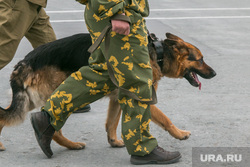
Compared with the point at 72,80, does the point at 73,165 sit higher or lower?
lower

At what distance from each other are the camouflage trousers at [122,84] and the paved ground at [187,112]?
0.36 metres

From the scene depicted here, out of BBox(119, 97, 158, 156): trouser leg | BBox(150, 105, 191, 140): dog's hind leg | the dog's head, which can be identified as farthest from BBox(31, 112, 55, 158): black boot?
the dog's head

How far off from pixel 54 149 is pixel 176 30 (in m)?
6.13

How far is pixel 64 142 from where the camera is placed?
4676 millimetres

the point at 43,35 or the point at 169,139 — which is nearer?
the point at 169,139

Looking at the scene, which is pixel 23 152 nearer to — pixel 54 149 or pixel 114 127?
pixel 54 149

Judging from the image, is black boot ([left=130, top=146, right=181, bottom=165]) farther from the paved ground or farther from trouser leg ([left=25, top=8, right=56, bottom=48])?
trouser leg ([left=25, top=8, right=56, bottom=48])

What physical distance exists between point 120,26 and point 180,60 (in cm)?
109

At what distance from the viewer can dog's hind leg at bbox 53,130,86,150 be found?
465 centimetres

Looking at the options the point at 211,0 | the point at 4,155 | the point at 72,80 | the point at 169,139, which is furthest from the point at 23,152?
the point at 211,0

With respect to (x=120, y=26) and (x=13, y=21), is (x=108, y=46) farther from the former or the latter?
(x=13, y=21)

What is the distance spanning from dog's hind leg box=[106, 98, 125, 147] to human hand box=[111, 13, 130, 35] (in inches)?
40.3

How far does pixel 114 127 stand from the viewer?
487 centimetres

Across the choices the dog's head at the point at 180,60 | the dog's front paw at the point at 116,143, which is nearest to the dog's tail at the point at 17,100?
the dog's front paw at the point at 116,143
